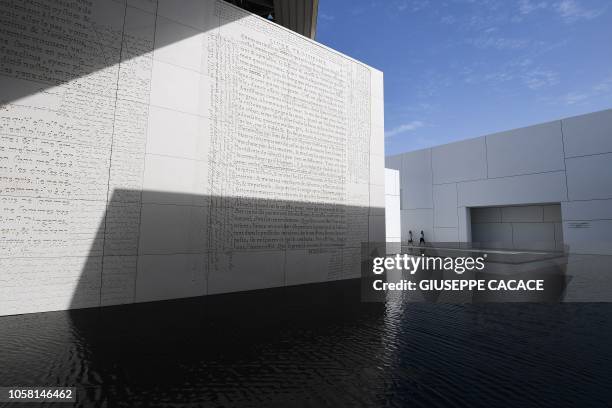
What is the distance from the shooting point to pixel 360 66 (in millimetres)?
6836

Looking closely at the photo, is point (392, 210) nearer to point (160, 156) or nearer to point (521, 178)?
point (521, 178)

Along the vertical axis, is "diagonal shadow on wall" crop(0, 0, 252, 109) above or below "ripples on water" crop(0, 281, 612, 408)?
above

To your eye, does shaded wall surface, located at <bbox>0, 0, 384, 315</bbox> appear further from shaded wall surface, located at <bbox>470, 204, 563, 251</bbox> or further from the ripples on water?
shaded wall surface, located at <bbox>470, 204, 563, 251</bbox>

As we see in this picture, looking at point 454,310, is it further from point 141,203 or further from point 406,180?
point 406,180

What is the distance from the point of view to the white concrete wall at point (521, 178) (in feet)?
37.8

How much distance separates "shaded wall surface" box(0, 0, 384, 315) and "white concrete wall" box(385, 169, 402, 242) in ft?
23.4

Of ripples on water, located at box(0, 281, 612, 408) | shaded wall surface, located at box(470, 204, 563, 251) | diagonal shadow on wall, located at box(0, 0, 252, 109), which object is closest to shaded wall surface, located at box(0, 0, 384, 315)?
diagonal shadow on wall, located at box(0, 0, 252, 109)

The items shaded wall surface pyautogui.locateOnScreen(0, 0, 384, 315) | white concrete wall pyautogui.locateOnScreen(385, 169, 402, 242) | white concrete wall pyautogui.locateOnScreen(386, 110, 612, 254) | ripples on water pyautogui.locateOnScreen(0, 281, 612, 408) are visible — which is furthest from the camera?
white concrete wall pyautogui.locateOnScreen(385, 169, 402, 242)

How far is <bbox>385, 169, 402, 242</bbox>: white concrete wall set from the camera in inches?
507

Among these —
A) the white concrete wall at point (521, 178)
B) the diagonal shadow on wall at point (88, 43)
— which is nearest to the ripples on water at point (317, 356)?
the diagonal shadow on wall at point (88, 43)

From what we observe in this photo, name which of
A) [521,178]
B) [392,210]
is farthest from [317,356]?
[521,178]

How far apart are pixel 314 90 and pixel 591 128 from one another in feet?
40.2

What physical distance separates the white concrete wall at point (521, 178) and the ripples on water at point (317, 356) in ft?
36.1

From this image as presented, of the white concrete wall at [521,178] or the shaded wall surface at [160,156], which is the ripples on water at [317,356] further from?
the white concrete wall at [521,178]
